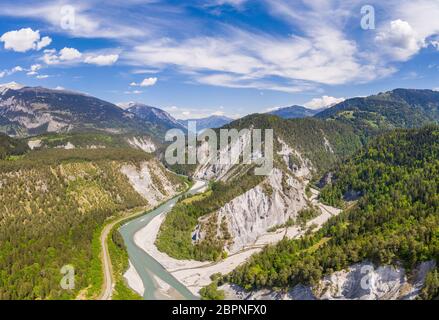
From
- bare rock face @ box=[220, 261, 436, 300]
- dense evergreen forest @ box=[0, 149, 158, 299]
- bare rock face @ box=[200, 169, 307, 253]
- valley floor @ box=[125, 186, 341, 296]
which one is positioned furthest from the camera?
bare rock face @ box=[200, 169, 307, 253]

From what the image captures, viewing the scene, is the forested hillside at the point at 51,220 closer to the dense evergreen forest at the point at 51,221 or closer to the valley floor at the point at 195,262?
the dense evergreen forest at the point at 51,221

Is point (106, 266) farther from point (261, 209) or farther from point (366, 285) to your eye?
point (366, 285)

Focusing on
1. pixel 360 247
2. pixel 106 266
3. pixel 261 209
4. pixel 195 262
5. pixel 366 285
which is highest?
pixel 261 209

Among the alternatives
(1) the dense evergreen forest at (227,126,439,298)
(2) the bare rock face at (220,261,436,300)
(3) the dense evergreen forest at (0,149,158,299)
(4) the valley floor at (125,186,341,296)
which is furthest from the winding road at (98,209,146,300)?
(2) the bare rock face at (220,261,436,300)

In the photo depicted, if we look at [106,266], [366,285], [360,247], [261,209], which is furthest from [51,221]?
[366,285]

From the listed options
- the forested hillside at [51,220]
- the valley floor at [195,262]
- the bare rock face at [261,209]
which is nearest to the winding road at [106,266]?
the forested hillside at [51,220]

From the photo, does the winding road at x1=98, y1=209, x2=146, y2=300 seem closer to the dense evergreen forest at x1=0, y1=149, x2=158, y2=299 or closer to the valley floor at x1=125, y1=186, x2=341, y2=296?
the dense evergreen forest at x1=0, y1=149, x2=158, y2=299

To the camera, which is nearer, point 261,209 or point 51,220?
point 51,220
